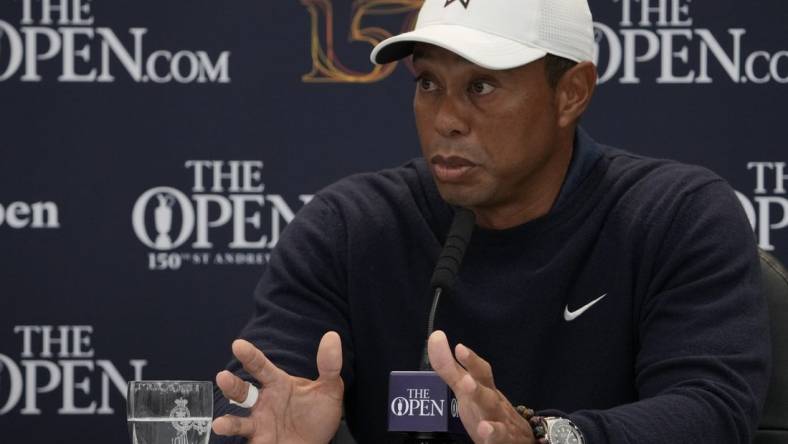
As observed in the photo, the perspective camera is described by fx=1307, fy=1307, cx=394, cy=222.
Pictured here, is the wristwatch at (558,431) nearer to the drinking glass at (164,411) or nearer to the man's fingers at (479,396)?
the man's fingers at (479,396)

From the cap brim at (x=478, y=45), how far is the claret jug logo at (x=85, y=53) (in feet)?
3.47

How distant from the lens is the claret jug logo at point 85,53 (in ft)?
9.93

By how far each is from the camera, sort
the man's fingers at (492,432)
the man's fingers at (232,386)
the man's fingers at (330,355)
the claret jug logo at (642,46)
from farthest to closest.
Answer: the claret jug logo at (642,46), the man's fingers at (330,355), the man's fingers at (232,386), the man's fingers at (492,432)

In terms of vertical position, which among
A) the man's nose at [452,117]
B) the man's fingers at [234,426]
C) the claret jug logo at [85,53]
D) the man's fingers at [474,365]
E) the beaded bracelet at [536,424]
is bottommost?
the man's fingers at [234,426]

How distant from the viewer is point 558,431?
1598mm

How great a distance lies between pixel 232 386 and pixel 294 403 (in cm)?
14

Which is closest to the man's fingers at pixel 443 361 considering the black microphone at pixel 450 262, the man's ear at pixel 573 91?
the black microphone at pixel 450 262

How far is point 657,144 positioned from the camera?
301 centimetres

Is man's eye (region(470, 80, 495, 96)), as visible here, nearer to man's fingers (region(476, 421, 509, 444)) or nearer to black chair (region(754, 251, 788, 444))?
black chair (region(754, 251, 788, 444))

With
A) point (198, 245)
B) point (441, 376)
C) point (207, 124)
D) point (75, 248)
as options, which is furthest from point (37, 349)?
point (441, 376)

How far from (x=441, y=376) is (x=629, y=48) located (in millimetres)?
1681

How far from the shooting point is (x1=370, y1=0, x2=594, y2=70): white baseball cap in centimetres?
199

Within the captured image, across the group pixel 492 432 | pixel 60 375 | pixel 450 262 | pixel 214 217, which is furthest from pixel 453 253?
pixel 60 375

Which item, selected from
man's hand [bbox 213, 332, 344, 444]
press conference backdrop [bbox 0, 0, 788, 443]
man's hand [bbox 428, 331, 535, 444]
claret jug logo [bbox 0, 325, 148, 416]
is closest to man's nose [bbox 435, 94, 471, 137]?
man's hand [bbox 213, 332, 344, 444]
